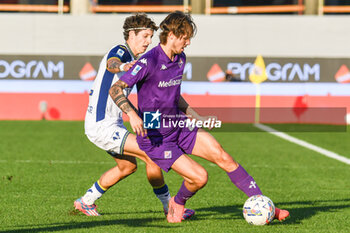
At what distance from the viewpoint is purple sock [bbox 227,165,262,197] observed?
684 centimetres

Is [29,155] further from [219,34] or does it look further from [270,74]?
[219,34]

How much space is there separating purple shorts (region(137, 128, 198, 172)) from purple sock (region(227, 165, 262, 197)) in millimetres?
524

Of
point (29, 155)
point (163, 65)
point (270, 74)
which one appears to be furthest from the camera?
point (270, 74)

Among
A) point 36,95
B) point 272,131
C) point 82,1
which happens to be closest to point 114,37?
point 82,1

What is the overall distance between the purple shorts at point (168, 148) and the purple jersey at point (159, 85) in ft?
0.21

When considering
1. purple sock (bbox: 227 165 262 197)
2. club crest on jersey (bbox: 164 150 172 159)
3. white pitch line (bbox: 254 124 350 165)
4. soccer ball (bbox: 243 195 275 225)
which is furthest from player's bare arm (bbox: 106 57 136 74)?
white pitch line (bbox: 254 124 350 165)

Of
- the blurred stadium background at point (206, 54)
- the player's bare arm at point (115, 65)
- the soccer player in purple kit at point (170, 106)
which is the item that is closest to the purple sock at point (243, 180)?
the soccer player in purple kit at point (170, 106)

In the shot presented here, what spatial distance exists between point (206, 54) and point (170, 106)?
76.7ft

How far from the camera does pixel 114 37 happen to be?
30109 mm

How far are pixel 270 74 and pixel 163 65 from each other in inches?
828

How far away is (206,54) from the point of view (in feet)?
98.0

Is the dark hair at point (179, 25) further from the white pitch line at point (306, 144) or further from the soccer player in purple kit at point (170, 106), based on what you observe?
the white pitch line at point (306, 144)

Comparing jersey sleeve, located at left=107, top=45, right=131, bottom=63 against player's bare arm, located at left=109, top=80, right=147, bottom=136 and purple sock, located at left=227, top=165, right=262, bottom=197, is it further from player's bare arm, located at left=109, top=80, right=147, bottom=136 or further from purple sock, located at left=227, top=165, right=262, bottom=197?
purple sock, located at left=227, top=165, right=262, bottom=197

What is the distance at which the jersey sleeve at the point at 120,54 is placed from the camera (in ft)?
22.4
